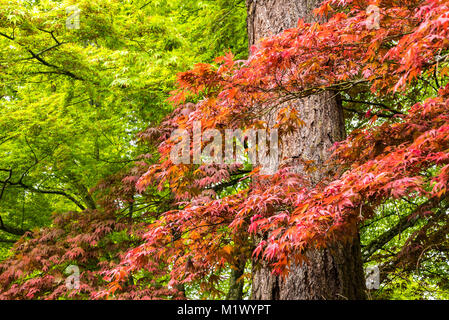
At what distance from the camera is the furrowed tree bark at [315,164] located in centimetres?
285

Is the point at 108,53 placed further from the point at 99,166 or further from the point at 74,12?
the point at 99,166

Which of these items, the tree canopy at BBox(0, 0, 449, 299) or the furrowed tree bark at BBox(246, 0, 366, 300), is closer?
the tree canopy at BBox(0, 0, 449, 299)

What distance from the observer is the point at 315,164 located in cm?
309

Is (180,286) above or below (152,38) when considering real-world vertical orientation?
below

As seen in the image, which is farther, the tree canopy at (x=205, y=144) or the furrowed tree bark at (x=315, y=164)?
the furrowed tree bark at (x=315, y=164)

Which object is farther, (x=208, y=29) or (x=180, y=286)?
(x=180, y=286)

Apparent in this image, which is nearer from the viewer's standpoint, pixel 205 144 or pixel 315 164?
pixel 205 144

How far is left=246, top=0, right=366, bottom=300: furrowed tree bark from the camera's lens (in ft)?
9.36

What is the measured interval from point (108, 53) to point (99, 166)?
189cm
